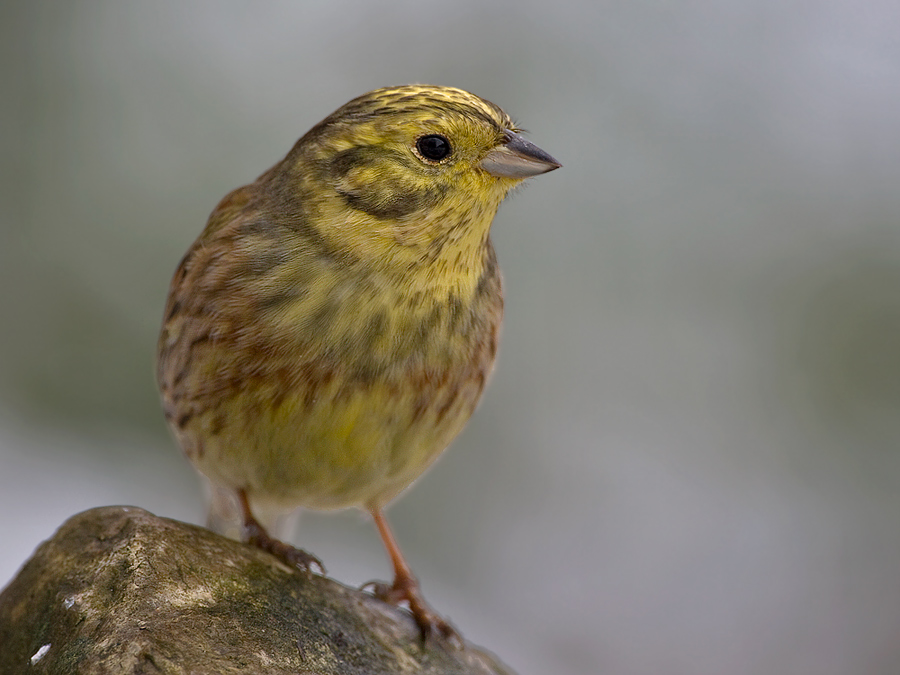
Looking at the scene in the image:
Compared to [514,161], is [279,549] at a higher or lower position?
lower

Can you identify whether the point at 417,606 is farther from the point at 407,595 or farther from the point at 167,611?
the point at 167,611

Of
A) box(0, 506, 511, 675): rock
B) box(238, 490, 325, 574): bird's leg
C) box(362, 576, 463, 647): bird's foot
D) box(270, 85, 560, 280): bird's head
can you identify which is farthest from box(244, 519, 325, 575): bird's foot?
box(270, 85, 560, 280): bird's head

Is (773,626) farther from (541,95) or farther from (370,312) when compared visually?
A: (370,312)

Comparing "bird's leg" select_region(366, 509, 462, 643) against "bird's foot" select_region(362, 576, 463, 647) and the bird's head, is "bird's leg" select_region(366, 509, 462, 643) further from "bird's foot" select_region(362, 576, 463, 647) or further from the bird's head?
the bird's head

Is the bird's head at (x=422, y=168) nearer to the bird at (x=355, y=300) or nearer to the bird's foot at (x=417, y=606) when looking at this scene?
the bird at (x=355, y=300)

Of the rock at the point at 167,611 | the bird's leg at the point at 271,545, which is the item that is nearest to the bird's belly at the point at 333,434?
the bird's leg at the point at 271,545

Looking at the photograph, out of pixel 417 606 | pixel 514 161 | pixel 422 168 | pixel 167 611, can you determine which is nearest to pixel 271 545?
pixel 417 606
